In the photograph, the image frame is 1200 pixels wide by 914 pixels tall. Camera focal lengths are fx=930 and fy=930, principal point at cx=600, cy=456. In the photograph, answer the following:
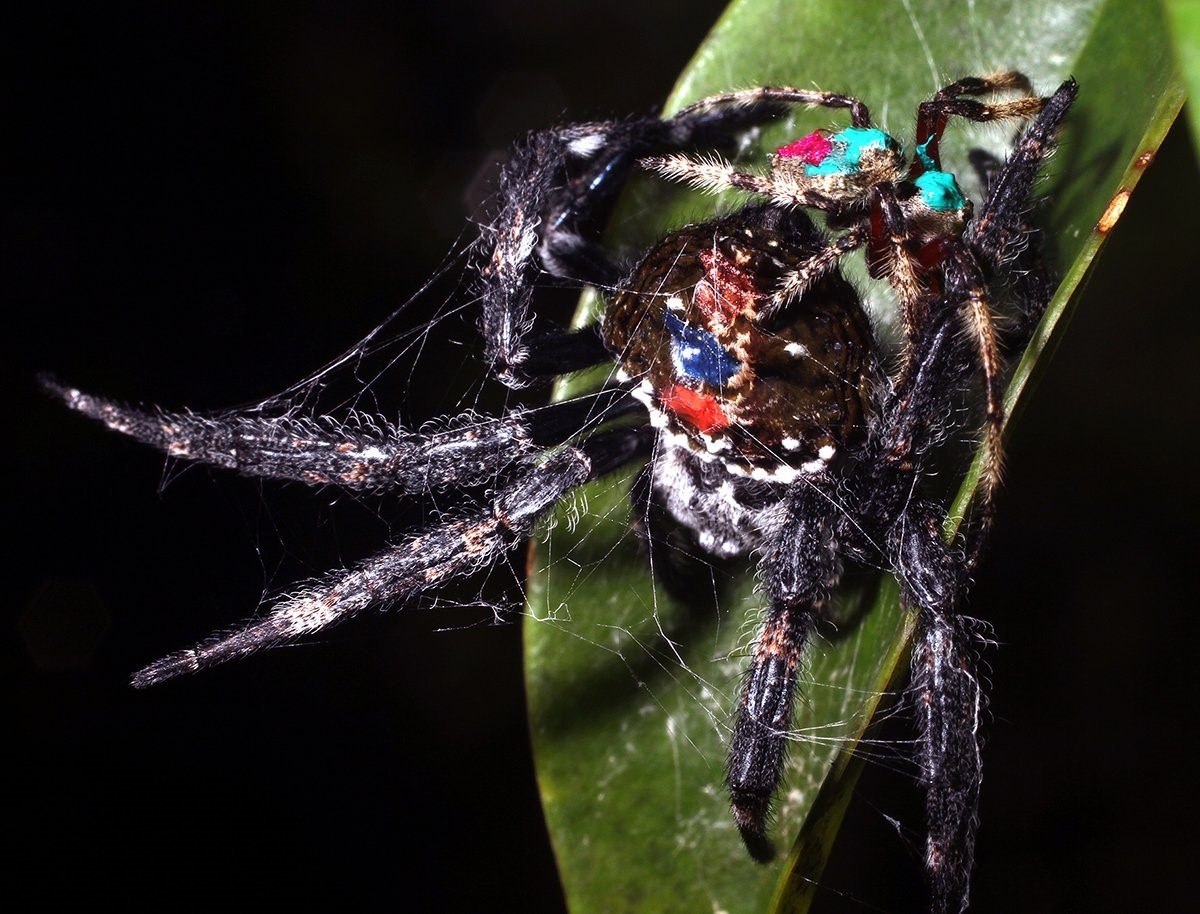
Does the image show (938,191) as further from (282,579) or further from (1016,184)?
(282,579)

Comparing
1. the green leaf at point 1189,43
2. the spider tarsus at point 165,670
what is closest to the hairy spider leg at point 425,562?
the spider tarsus at point 165,670

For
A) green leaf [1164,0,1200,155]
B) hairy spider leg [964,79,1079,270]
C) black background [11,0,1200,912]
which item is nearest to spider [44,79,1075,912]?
hairy spider leg [964,79,1079,270]

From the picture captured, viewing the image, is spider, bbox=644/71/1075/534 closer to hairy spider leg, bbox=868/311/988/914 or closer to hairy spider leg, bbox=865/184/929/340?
hairy spider leg, bbox=865/184/929/340

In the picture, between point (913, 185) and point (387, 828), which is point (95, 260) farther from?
point (913, 185)

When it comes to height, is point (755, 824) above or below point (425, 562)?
below

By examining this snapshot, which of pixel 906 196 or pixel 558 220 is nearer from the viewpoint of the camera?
pixel 906 196

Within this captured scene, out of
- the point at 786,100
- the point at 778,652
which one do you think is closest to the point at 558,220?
the point at 786,100
